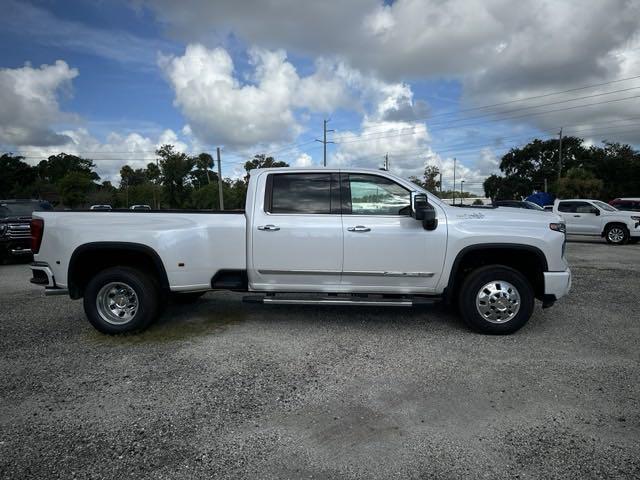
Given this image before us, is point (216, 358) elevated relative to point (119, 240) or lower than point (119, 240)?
lower

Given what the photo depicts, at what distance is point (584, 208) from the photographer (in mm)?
15852

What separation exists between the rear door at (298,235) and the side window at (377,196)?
0.21 meters

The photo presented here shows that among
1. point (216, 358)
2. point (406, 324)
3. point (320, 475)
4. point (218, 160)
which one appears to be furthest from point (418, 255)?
point (218, 160)

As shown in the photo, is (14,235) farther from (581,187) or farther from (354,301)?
(581,187)

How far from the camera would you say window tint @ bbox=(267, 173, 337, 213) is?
4.83 meters

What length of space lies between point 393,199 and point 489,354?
1931 mm

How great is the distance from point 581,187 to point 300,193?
159ft

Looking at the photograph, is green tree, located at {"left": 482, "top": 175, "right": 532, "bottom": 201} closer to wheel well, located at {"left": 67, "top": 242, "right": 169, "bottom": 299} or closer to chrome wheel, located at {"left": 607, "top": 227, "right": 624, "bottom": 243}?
→ chrome wheel, located at {"left": 607, "top": 227, "right": 624, "bottom": 243}

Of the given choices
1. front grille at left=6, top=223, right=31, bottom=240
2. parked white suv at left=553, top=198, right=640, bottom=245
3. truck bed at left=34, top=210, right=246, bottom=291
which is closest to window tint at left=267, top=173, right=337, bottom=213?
truck bed at left=34, top=210, right=246, bottom=291

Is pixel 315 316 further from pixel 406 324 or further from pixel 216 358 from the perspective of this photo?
pixel 216 358

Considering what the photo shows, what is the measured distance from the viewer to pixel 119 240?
4594 millimetres

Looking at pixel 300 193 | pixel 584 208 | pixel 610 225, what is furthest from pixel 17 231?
pixel 610 225

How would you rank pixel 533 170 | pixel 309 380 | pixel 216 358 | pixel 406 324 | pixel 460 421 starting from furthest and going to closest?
pixel 533 170
pixel 406 324
pixel 216 358
pixel 309 380
pixel 460 421

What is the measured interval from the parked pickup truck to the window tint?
17mm
